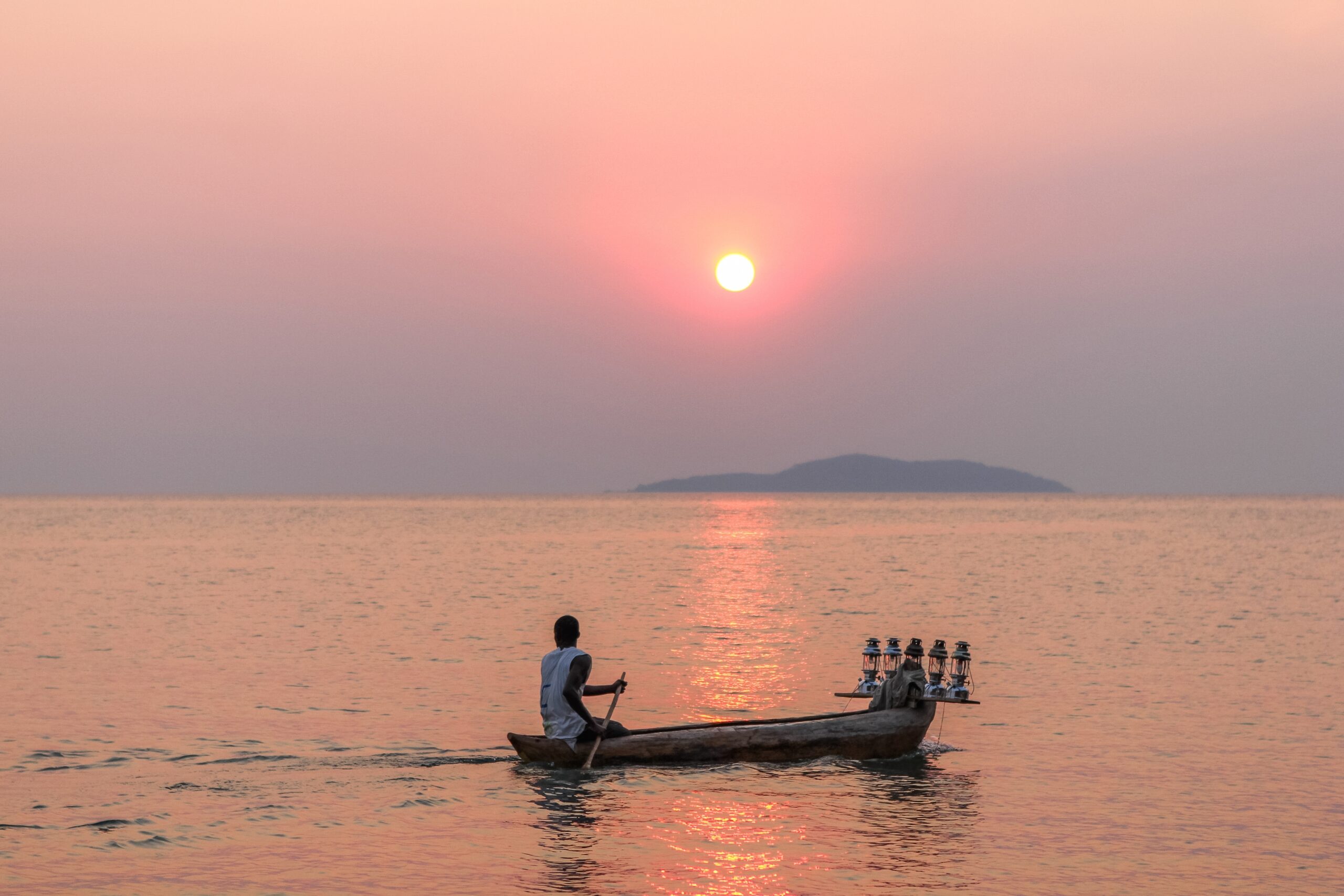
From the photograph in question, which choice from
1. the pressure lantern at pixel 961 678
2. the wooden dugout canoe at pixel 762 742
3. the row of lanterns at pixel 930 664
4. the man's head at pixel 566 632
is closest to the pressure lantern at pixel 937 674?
the row of lanterns at pixel 930 664

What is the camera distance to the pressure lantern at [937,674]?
1836 cm

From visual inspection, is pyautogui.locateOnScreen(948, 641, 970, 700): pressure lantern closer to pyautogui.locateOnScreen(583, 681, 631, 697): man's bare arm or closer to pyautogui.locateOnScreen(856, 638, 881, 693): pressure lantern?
pyautogui.locateOnScreen(856, 638, 881, 693): pressure lantern

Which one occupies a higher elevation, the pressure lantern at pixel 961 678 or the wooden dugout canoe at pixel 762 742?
the pressure lantern at pixel 961 678

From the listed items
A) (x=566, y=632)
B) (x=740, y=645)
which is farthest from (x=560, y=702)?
(x=740, y=645)

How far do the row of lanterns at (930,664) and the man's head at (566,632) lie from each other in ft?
13.9

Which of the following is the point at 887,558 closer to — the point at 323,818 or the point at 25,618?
the point at 25,618

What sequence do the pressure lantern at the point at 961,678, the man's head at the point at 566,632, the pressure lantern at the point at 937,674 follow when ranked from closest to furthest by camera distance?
the man's head at the point at 566,632
the pressure lantern at the point at 961,678
the pressure lantern at the point at 937,674

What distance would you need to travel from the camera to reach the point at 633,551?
3497 inches

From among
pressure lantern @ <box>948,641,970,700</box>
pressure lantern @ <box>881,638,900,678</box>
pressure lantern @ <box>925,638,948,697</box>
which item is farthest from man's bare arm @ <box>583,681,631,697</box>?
pressure lantern @ <box>948,641,970,700</box>

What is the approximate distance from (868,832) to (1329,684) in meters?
17.0

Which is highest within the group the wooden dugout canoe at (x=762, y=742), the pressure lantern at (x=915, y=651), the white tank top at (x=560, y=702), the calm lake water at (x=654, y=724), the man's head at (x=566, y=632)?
the man's head at (x=566, y=632)

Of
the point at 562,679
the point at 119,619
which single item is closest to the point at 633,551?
the point at 119,619

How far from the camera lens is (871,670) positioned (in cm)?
1962

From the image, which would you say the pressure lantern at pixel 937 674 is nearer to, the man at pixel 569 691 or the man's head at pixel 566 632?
the man at pixel 569 691
